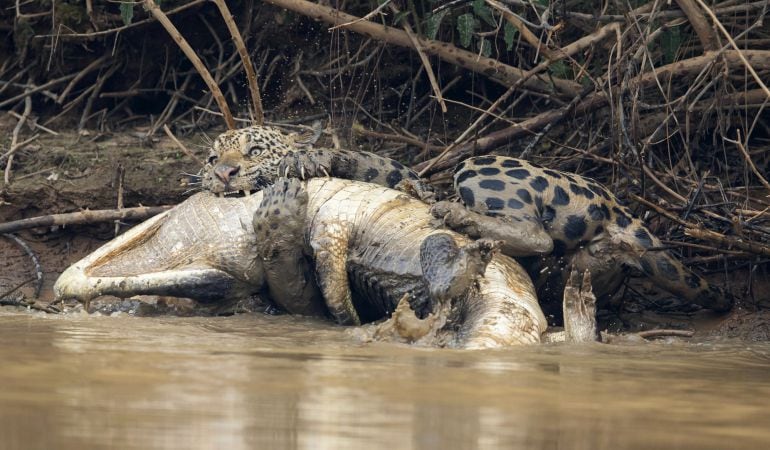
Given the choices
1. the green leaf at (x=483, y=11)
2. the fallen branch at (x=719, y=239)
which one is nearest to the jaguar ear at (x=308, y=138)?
the green leaf at (x=483, y=11)

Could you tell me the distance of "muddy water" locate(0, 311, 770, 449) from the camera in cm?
237

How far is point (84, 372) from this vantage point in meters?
3.08

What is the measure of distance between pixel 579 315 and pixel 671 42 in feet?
6.95

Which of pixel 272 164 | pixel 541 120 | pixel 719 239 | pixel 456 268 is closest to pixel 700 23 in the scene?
pixel 541 120

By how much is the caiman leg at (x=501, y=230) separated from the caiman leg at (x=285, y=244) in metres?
0.68

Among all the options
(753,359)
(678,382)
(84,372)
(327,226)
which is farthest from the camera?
(327,226)

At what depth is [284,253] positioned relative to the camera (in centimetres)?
519

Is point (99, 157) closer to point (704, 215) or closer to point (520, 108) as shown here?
point (520, 108)

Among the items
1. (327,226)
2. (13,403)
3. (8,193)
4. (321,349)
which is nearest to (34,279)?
(8,193)

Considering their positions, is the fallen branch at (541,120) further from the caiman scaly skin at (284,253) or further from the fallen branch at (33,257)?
the fallen branch at (33,257)

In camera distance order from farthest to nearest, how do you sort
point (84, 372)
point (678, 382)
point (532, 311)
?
1. point (532, 311)
2. point (678, 382)
3. point (84, 372)

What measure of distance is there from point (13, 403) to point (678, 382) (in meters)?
1.86

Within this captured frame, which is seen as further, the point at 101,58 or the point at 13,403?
the point at 101,58

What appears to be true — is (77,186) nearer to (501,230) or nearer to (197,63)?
(197,63)
